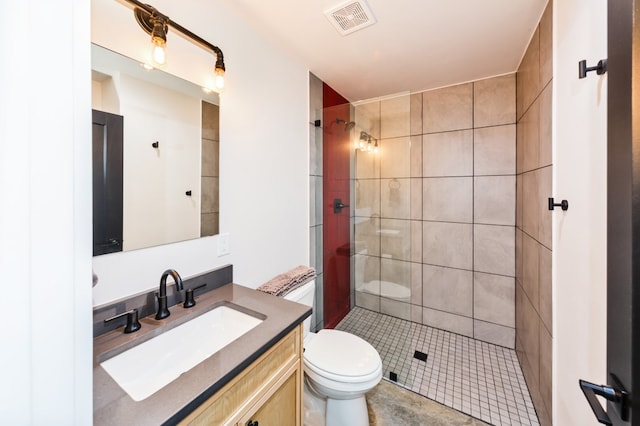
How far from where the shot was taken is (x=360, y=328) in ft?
8.15

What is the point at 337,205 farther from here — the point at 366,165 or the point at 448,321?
the point at 448,321

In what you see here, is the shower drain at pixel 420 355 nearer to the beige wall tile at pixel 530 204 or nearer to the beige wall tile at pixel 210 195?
the beige wall tile at pixel 530 204

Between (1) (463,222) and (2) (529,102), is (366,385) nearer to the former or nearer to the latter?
(1) (463,222)

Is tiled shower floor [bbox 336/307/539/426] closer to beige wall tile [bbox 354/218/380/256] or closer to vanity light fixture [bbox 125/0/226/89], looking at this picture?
beige wall tile [bbox 354/218/380/256]

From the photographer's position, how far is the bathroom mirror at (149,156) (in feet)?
3.06

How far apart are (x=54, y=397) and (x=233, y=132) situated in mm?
1265

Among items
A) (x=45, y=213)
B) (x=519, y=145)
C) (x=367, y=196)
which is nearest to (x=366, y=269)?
(x=367, y=196)

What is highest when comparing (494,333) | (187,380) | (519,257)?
(519,257)

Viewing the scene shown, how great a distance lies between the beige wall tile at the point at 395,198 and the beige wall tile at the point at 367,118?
0.56m

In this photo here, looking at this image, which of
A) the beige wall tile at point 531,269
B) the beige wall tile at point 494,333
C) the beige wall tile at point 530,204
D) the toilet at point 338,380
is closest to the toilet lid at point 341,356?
the toilet at point 338,380

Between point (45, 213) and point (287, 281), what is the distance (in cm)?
130

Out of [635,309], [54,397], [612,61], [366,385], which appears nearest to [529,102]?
[612,61]

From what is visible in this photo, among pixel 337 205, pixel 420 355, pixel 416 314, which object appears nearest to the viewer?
pixel 420 355

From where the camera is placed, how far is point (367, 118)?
101 inches
